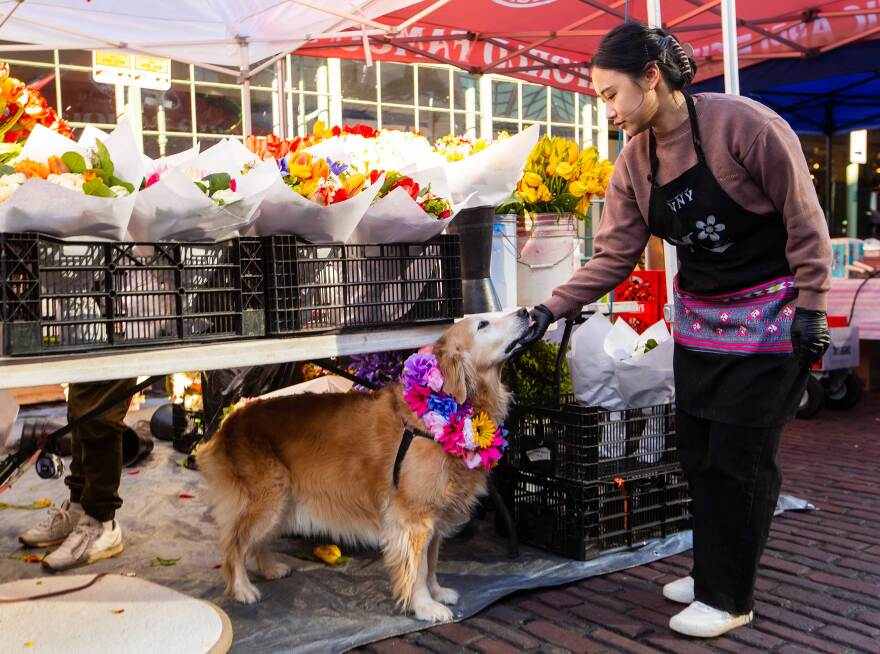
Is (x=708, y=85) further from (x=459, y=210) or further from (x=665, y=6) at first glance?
(x=459, y=210)

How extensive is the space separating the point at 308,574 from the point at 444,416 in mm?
1034

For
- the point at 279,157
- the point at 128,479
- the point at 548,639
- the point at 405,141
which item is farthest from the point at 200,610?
the point at 128,479

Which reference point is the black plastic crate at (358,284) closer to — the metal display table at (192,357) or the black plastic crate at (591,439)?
the metal display table at (192,357)

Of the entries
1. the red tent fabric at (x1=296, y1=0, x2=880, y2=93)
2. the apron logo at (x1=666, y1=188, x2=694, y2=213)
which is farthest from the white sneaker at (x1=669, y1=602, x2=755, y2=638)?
the red tent fabric at (x1=296, y1=0, x2=880, y2=93)

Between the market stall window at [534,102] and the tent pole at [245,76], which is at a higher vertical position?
the market stall window at [534,102]

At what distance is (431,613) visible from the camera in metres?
2.96

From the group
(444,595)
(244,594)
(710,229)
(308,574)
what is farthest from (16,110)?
(710,229)

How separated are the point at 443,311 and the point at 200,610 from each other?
4.23 feet

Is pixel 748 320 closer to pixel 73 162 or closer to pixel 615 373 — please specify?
pixel 615 373

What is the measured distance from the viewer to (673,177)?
9.16 feet

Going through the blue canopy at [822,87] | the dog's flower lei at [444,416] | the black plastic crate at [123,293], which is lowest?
the dog's flower lei at [444,416]

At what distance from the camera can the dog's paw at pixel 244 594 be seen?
3127 mm

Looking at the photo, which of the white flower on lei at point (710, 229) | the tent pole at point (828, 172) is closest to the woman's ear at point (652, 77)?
the white flower on lei at point (710, 229)

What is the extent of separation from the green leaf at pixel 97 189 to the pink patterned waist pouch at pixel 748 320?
1.89 m
